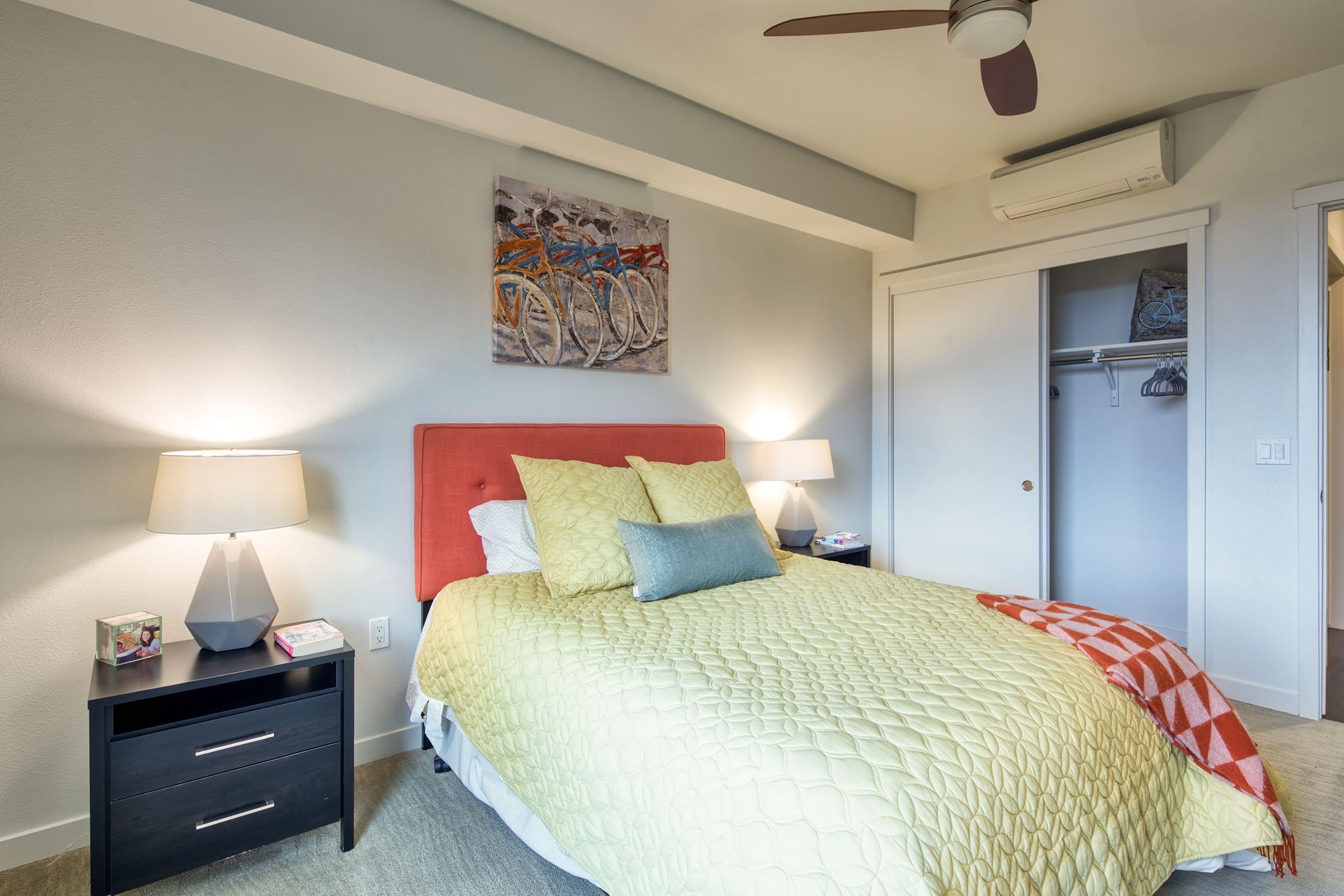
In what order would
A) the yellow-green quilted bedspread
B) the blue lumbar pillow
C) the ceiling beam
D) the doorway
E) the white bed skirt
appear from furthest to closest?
1. the doorway
2. the blue lumbar pillow
3. the ceiling beam
4. the white bed skirt
5. the yellow-green quilted bedspread

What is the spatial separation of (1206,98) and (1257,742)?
8.50 feet

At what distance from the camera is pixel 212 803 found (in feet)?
5.61

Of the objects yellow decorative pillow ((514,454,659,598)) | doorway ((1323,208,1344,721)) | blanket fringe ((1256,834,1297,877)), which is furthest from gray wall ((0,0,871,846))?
doorway ((1323,208,1344,721))

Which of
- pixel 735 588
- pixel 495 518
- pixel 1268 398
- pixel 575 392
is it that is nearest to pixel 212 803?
pixel 495 518

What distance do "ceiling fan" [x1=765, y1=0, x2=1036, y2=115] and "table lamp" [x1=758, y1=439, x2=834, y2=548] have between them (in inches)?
69.8

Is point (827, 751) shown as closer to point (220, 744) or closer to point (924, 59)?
point (220, 744)

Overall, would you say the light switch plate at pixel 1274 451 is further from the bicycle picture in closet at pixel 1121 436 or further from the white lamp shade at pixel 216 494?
the white lamp shade at pixel 216 494

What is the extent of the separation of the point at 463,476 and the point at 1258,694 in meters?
3.35

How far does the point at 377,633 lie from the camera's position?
2.40 m

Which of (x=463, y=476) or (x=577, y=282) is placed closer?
(x=463, y=476)

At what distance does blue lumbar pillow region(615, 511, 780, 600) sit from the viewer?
6.90ft

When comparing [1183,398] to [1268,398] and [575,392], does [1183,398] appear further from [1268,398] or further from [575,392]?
[575,392]

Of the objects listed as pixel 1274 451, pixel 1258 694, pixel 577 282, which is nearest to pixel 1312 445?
pixel 1274 451

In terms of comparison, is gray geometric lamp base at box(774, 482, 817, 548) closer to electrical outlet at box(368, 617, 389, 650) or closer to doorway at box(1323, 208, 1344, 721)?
electrical outlet at box(368, 617, 389, 650)
